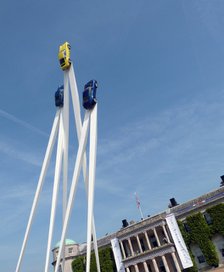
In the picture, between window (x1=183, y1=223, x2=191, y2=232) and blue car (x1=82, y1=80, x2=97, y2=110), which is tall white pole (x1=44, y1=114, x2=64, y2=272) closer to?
blue car (x1=82, y1=80, x2=97, y2=110)

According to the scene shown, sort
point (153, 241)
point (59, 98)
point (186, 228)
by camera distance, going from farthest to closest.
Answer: point (153, 241) → point (186, 228) → point (59, 98)

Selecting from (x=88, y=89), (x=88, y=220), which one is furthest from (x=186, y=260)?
(x=88, y=89)

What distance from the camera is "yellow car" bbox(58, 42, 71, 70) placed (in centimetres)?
3691

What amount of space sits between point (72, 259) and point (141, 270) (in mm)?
26519

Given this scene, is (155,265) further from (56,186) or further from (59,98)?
(59,98)

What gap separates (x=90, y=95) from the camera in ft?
113

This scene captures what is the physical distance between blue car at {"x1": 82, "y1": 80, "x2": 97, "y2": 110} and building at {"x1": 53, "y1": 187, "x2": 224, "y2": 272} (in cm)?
3749

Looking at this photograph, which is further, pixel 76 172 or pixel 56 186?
pixel 56 186

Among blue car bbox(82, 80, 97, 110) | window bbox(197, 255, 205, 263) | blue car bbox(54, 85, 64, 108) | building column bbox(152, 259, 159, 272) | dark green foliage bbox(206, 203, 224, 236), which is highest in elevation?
blue car bbox(54, 85, 64, 108)

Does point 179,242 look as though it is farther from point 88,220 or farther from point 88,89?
point 88,89

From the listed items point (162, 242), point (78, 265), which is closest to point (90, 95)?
point (162, 242)

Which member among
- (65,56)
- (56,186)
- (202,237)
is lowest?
(202,237)

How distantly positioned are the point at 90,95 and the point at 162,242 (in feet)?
143

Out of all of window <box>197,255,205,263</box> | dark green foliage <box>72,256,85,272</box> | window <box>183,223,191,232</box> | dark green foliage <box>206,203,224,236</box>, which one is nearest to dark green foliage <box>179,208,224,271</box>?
dark green foliage <box>206,203,224,236</box>
